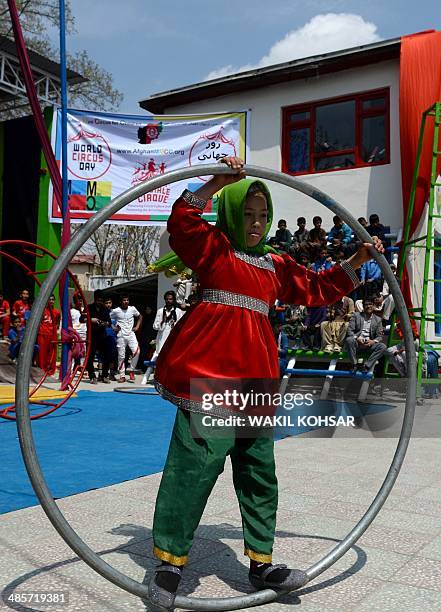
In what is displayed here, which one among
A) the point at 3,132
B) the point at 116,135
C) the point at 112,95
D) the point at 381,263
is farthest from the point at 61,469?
the point at 112,95

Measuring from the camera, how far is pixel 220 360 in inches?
97.3

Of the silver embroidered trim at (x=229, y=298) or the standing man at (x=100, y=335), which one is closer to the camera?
the silver embroidered trim at (x=229, y=298)

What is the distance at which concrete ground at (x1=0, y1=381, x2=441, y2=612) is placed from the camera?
2457mm

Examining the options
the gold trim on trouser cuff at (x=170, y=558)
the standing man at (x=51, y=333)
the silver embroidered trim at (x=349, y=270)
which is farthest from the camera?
the standing man at (x=51, y=333)

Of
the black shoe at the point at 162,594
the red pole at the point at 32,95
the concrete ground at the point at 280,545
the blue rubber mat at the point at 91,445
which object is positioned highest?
the red pole at the point at 32,95

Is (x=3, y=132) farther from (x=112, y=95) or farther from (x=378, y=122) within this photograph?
(x=378, y=122)

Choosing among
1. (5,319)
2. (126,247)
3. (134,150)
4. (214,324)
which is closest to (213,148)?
(134,150)

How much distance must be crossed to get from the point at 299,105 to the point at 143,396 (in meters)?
7.83

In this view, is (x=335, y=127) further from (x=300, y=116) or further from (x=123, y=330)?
(x=123, y=330)

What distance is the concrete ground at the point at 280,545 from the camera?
246 centimetres

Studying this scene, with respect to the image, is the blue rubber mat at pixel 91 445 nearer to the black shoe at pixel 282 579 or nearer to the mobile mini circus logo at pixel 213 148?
the black shoe at pixel 282 579

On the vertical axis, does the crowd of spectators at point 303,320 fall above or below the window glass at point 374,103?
below

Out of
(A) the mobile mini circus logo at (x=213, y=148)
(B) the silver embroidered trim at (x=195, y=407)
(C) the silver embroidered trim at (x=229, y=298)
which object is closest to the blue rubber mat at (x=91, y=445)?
(B) the silver embroidered trim at (x=195, y=407)

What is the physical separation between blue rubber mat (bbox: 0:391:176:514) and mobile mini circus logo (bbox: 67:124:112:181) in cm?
650
